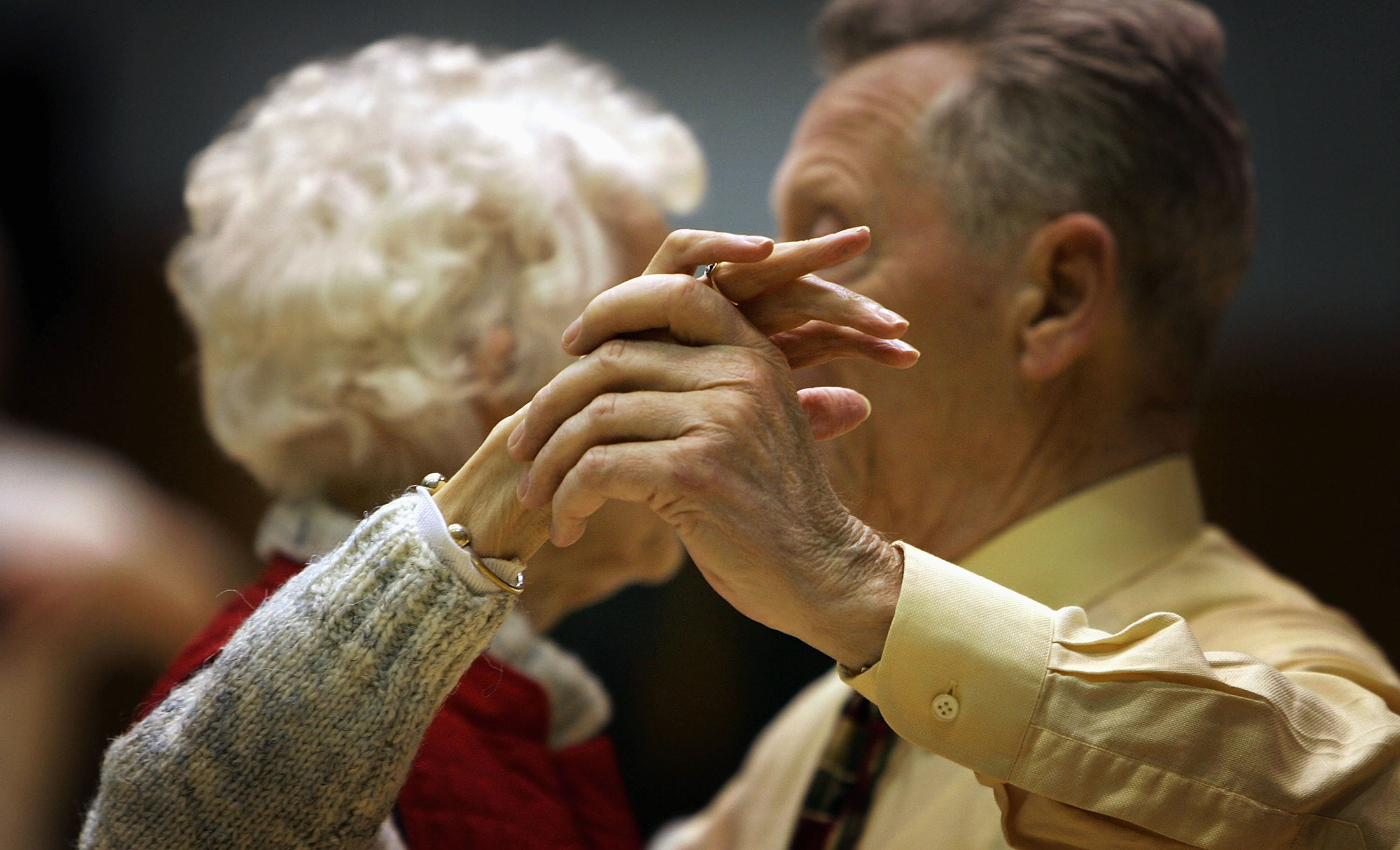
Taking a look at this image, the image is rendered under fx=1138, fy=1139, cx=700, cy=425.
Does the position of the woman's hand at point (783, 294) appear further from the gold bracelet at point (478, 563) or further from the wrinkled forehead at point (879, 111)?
the wrinkled forehead at point (879, 111)

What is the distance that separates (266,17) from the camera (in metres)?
1.87

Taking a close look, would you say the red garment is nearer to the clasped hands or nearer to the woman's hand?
the clasped hands

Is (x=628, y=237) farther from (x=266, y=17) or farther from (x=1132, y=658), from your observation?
(x=266, y=17)

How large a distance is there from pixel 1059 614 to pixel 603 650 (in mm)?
1035


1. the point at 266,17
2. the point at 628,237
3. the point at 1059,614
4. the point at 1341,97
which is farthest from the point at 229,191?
the point at 1341,97

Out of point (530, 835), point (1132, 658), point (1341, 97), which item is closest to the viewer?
point (1132, 658)

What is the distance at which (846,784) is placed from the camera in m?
1.24

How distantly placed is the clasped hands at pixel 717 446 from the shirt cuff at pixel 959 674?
0.02 meters

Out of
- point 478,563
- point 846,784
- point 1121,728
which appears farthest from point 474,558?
point 846,784

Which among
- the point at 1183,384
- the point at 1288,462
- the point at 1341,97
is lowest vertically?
the point at 1288,462

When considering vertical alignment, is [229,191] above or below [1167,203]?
above

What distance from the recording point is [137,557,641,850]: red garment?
1006 mm

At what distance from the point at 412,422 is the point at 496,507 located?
0.45 m

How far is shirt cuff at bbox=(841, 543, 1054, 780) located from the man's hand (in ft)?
0.06
